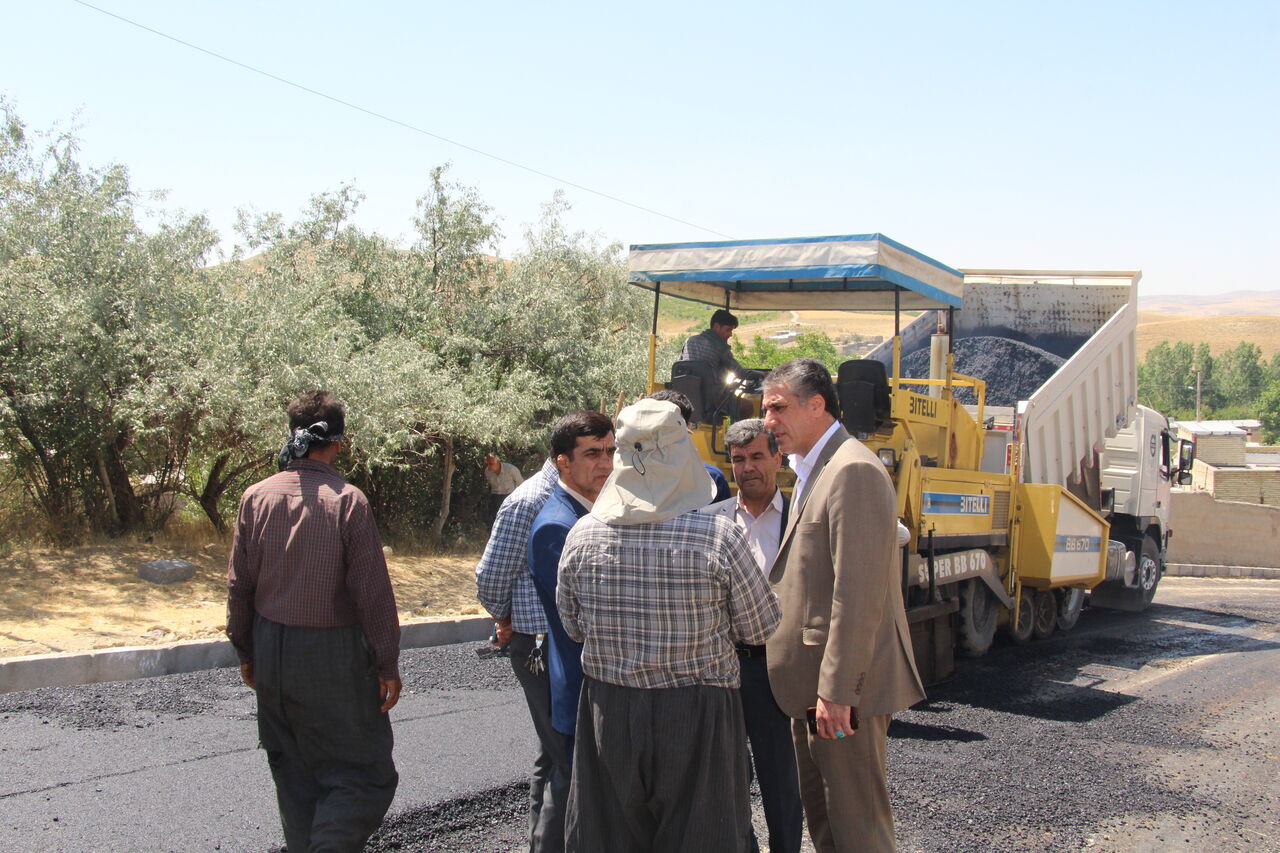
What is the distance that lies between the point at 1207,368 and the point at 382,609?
86.3 m

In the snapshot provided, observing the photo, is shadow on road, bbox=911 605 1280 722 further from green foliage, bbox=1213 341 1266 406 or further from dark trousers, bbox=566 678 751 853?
green foliage, bbox=1213 341 1266 406

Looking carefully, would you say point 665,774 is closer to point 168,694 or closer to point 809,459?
→ point 809,459

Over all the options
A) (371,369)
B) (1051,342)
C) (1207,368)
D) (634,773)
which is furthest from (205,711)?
(1207,368)

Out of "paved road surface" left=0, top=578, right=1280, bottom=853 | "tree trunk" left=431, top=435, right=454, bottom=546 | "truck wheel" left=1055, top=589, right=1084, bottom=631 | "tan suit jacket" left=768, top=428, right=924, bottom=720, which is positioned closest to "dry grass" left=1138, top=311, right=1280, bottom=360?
"truck wheel" left=1055, top=589, right=1084, bottom=631

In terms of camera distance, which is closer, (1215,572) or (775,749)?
(775,749)

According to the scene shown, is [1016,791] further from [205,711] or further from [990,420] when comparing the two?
[990,420]

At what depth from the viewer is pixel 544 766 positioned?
3516 mm

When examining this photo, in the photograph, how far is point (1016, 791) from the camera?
16.1 ft

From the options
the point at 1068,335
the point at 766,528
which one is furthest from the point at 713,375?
the point at 1068,335

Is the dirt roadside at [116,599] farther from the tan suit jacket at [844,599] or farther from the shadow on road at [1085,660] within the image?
the tan suit jacket at [844,599]

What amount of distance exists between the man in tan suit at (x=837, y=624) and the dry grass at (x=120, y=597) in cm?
556

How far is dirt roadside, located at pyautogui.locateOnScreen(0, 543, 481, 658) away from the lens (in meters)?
7.14

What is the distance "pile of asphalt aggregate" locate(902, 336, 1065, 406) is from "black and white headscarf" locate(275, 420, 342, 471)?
7465 millimetres

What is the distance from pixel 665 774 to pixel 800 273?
480cm
